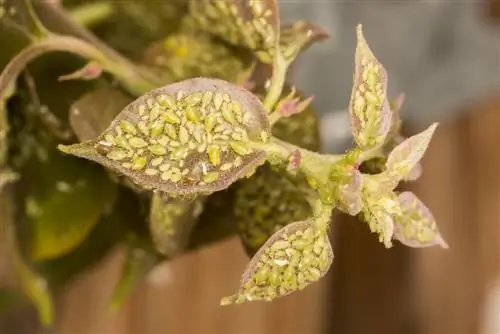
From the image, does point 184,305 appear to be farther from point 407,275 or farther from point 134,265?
point 134,265

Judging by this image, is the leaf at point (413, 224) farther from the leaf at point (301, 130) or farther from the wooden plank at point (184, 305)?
the wooden plank at point (184, 305)

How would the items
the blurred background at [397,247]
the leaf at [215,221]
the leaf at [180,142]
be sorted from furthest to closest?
the blurred background at [397,247] < the leaf at [215,221] < the leaf at [180,142]

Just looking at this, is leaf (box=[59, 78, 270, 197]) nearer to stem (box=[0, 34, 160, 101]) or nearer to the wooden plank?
Result: stem (box=[0, 34, 160, 101])

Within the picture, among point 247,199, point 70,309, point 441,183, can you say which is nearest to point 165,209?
point 247,199

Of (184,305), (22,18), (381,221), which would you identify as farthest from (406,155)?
(184,305)

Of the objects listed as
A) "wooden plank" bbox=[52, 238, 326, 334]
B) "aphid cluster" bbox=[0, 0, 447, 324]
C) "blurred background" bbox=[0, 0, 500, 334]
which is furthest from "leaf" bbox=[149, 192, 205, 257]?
"wooden plank" bbox=[52, 238, 326, 334]

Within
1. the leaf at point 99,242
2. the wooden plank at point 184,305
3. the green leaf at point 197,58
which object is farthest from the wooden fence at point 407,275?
the green leaf at point 197,58

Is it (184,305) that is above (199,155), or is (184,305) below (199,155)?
below
